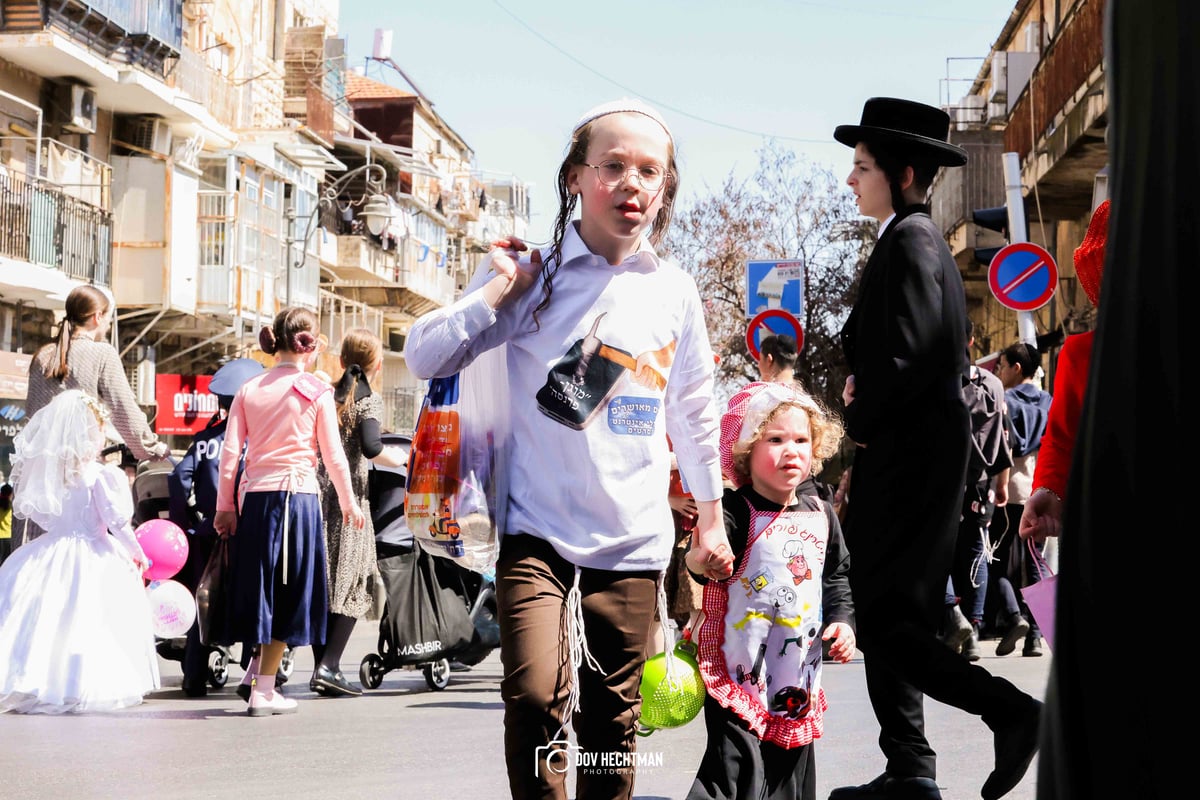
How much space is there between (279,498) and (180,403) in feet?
96.9

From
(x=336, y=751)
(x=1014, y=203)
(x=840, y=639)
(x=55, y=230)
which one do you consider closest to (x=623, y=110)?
(x=840, y=639)

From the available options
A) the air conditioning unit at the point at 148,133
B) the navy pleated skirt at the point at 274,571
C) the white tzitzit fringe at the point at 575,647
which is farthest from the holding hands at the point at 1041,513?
the air conditioning unit at the point at 148,133

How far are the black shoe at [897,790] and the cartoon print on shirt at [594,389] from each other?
156 cm

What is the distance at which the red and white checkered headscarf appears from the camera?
5.96 meters

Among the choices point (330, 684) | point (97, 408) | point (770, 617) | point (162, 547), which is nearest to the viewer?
point (770, 617)

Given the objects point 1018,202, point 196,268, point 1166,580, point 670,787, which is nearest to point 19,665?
point 670,787

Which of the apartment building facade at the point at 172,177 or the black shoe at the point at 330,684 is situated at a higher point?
the apartment building facade at the point at 172,177

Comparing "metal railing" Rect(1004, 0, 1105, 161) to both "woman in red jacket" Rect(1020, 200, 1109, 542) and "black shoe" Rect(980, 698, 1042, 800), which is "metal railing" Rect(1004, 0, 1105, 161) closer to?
"woman in red jacket" Rect(1020, 200, 1109, 542)

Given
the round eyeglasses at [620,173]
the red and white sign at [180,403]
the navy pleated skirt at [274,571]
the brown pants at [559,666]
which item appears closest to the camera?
the brown pants at [559,666]

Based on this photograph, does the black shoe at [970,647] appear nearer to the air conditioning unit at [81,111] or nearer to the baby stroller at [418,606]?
the baby stroller at [418,606]

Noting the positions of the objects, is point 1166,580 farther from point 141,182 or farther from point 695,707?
point 141,182

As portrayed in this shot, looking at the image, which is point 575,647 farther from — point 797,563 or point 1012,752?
point 797,563

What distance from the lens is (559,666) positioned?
13.8 feet

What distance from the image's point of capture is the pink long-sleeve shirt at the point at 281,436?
9570 millimetres
